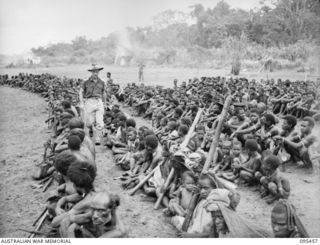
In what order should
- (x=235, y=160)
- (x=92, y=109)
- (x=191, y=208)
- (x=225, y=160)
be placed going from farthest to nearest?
(x=92, y=109) → (x=225, y=160) → (x=235, y=160) → (x=191, y=208)

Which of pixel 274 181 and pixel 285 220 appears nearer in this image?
pixel 285 220

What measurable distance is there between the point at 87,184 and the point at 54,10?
282 centimetres

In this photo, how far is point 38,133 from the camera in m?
8.50

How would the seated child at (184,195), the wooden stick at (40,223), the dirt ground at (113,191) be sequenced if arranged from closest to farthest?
the wooden stick at (40,223), the seated child at (184,195), the dirt ground at (113,191)

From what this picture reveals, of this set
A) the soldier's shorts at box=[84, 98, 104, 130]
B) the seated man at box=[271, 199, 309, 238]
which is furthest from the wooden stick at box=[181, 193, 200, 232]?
the soldier's shorts at box=[84, 98, 104, 130]

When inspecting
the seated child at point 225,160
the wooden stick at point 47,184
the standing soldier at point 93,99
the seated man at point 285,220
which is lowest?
the wooden stick at point 47,184

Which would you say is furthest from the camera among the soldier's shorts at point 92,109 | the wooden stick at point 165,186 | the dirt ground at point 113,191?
the soldier's shorts at point 92,109

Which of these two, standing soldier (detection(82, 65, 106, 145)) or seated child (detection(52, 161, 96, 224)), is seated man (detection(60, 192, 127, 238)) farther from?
standing soldier (detection(82, 65, 106, 145))

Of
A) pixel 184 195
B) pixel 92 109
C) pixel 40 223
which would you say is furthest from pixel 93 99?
pixel 184 195

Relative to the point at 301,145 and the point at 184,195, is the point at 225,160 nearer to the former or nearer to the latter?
the point at 301,145

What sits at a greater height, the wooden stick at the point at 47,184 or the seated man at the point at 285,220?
the seated man at the point at 285,220

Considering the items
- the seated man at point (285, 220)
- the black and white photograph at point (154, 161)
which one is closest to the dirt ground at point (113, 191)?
the black and white photograph at point (154, 161)

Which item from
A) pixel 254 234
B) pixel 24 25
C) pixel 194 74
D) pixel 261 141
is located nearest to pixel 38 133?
pixel 24 25

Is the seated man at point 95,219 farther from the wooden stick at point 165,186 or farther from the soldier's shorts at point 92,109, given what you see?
the soldier's shorts at point 92,109
